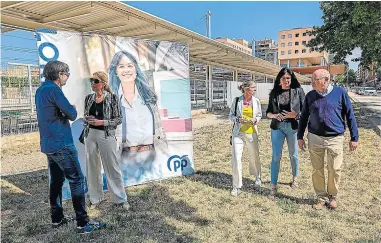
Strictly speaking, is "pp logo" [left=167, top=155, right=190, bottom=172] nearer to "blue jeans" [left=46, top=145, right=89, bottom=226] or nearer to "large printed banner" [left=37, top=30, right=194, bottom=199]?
"large printed banner" [left=37, top=30, right=194, bottom=199]

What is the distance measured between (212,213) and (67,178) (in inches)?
70.8

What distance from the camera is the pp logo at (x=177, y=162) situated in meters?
5.45

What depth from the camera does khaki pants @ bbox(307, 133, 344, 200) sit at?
3787 mm

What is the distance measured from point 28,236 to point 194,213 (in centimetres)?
192

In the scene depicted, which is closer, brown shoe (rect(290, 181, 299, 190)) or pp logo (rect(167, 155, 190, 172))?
brown shoe (rect(290, 181, 299, 190))

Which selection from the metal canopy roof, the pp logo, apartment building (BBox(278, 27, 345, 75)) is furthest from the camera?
apartment building (BBox(278, 27, 345, 75))

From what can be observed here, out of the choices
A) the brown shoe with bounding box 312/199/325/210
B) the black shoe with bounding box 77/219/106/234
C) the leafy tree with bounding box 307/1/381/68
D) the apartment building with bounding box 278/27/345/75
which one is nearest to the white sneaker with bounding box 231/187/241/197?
the brown shoe with bounding box 312/199/325/210

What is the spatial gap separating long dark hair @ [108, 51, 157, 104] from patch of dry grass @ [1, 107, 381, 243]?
1.45 meters

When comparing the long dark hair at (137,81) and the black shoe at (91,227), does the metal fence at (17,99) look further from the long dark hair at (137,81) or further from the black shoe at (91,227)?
the black shoe at (91,227)

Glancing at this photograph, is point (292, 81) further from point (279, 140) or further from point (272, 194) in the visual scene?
point (272, 194)

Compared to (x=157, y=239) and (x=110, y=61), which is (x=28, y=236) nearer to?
(x=157, y=239)

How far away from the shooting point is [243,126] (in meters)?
4.60

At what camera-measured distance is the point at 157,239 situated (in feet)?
10.6

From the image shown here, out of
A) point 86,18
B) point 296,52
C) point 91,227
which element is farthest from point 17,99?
point 296,52
